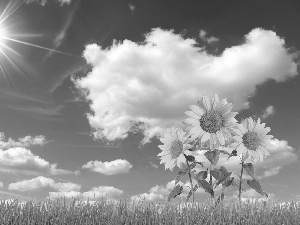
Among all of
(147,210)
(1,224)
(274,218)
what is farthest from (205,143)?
(1,224)

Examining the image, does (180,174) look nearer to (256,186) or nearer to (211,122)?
(211,122)

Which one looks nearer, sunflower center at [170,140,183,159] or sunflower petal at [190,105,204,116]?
sunflower petal at [190,105,204,116]

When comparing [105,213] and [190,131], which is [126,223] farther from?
[190,131]

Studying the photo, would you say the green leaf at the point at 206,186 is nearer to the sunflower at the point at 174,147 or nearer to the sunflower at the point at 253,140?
the sunflower at the point at 174,147

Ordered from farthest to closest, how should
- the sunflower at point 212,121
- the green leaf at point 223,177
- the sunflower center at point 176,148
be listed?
the sunflower center at point 176,148
the green leaf at point 223,177
the sunflower at point 212,121

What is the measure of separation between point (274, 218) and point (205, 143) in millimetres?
1592

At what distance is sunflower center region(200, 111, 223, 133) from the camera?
477 cm

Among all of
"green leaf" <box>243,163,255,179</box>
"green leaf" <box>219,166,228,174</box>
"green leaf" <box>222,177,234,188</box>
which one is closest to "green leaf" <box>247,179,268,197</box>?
"green leaf" <box>243,163,255,179</box>

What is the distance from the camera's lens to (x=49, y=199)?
5.48 metres

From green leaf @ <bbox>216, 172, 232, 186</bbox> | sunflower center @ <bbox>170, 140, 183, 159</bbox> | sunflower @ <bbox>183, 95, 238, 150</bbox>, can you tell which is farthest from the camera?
sunflower center @ <bbox>170, 140, 183, 159</bbox>

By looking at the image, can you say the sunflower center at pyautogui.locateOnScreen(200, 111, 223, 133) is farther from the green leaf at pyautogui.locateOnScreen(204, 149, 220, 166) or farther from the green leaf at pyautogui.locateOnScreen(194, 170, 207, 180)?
the green leaf at pyautogui.locateOnScreen(194, 170, 207, 180)

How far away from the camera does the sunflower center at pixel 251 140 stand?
4962mm

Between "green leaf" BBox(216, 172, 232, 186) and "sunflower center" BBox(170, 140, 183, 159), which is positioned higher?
"sunflower center" BBox(170, 140, 183, 159)

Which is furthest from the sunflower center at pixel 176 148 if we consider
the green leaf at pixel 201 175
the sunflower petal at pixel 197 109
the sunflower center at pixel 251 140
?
the sunflower center at pixel 251 140
